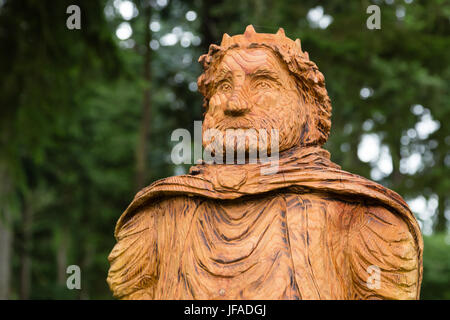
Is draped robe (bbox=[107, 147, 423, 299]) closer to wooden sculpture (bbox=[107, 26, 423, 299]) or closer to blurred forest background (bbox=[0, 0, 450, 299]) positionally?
wooden sculpture (bbox=[107, 26, 423, 299])

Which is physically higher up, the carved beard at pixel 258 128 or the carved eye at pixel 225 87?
the carved eye at pixel 225 87

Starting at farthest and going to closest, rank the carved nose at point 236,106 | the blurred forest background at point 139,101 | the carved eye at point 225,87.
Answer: the blurred forest background at point 139,101, the carved eye at point 225,87, the carved nose at point 236,106

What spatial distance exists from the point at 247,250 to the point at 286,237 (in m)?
0.19

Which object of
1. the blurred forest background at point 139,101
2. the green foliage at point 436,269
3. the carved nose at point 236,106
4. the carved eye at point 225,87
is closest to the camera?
the carved nose at point 236,106

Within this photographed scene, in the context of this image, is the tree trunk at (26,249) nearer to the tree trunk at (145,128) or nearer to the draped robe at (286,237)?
the tree trunk at (145,128)

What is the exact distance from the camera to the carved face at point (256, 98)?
3.21 meters

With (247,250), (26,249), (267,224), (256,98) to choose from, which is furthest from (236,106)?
(26,249)

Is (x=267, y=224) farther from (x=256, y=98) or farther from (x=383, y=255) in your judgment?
(x=256, y=98)

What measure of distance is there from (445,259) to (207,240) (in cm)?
1279

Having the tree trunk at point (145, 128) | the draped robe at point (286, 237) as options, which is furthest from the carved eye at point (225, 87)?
the tree trunk at point (145, 128)

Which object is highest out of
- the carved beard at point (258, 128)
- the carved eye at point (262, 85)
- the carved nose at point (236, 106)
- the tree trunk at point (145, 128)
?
the tree trunk at point (145, 128)

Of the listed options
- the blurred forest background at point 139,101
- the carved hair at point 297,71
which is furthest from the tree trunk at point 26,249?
the carved hair at point 297,71

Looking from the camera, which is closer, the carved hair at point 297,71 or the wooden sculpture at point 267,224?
the wooden sculpture at point 267,224
